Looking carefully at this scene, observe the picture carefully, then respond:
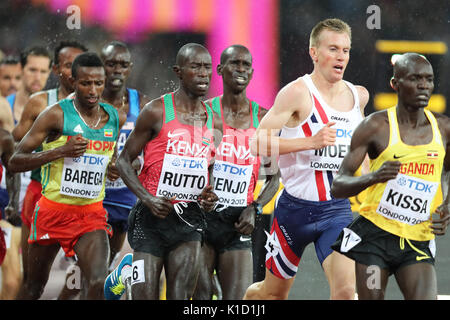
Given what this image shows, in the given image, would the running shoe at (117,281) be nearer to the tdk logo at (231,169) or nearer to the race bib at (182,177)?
the race bib at (182,177)

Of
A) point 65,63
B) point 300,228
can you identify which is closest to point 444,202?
point 300,228

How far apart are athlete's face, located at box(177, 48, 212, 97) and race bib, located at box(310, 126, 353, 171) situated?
2.80 feet

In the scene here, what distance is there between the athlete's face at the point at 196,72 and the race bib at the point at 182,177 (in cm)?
46

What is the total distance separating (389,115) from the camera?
5.11m

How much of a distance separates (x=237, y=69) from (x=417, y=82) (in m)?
1.80

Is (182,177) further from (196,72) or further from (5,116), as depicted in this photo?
(5,116)

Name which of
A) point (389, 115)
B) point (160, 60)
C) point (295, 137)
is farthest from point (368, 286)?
point (160, 60)

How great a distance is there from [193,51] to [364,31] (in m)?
4.43

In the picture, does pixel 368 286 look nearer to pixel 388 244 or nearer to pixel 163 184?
pixel 388 244

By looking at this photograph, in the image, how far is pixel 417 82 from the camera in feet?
16.5

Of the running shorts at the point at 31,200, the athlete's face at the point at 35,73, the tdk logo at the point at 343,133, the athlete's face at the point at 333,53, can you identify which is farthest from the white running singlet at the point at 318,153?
the athlete's face at the point at 35,73

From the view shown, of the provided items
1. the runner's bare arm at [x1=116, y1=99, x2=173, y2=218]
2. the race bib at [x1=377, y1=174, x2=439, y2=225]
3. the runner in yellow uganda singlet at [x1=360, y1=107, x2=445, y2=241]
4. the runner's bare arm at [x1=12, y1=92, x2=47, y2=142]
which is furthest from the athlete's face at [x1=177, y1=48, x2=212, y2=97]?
the runner's bare arm at [x1=12, y1=92, x2=47, y2=142]

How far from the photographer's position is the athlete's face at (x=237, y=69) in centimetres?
652
